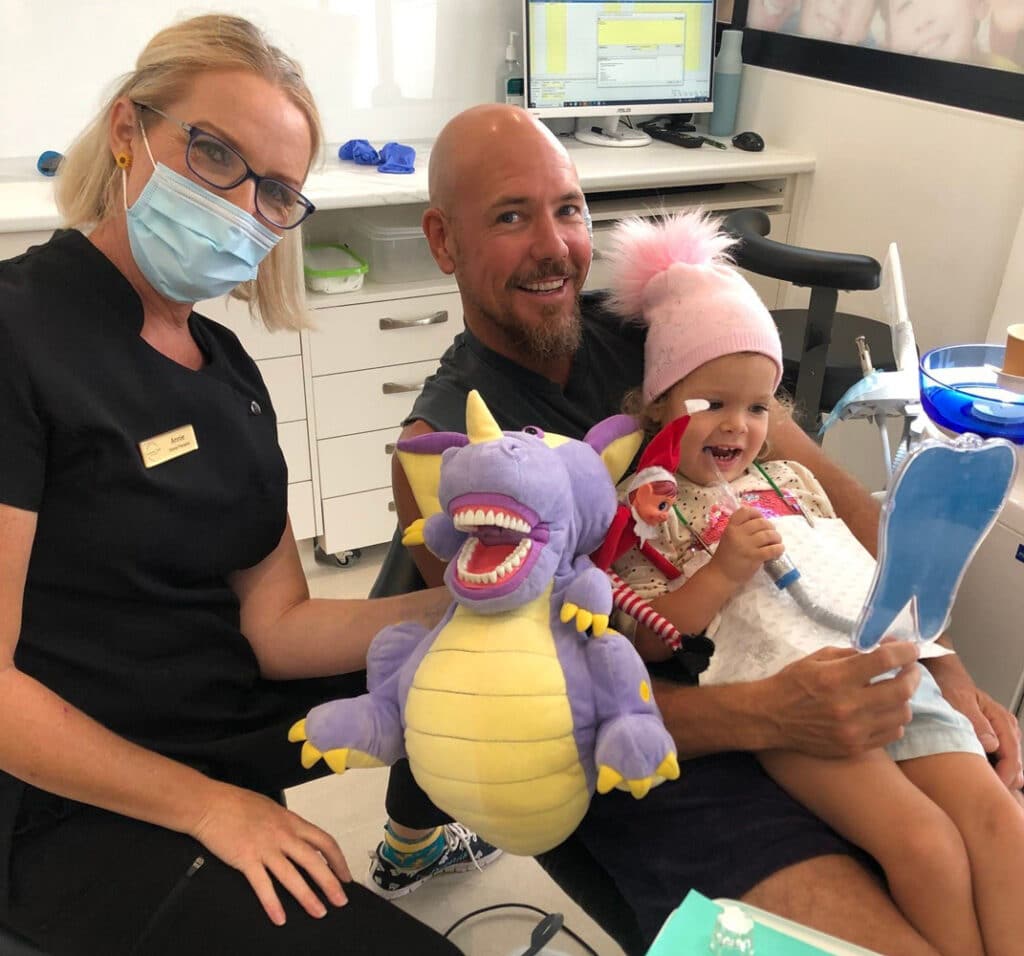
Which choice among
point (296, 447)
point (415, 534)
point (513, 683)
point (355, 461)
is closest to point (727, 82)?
point (355, 461)

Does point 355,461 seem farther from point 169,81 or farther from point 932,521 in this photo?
point 932,521

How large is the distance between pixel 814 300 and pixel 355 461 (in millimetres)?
1352

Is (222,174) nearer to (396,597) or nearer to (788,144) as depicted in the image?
(396,597)

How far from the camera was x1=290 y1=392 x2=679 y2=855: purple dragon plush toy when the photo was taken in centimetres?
92

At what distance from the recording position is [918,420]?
4.42 ft

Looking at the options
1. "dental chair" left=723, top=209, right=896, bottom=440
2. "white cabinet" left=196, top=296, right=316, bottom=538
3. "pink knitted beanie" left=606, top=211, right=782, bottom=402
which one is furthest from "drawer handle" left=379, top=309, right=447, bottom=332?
"pink knitted beanie" left=606, top=211, right=782, bottom=402

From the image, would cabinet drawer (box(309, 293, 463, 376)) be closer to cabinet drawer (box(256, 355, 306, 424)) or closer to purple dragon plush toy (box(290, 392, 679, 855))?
cabinet drawer (box(256, 355, 306, 424))

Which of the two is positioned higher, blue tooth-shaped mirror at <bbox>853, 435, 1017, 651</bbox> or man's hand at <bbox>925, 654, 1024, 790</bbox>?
blue tooth-shaped mirror at <bbox>853, 435, 1017, 651</bbox>

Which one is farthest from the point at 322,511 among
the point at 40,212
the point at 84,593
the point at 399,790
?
the point at 84,593

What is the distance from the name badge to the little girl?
562 millimetres

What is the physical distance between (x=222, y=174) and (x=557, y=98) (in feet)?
6.52

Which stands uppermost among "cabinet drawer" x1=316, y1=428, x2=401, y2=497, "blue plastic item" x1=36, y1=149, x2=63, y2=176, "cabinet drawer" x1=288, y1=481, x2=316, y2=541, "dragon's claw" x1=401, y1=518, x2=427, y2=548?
"blue plastic item" x1=36, y1=149, x2=63, y2=176

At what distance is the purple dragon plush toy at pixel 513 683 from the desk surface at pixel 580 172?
4.70ft

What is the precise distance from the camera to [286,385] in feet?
8.14
